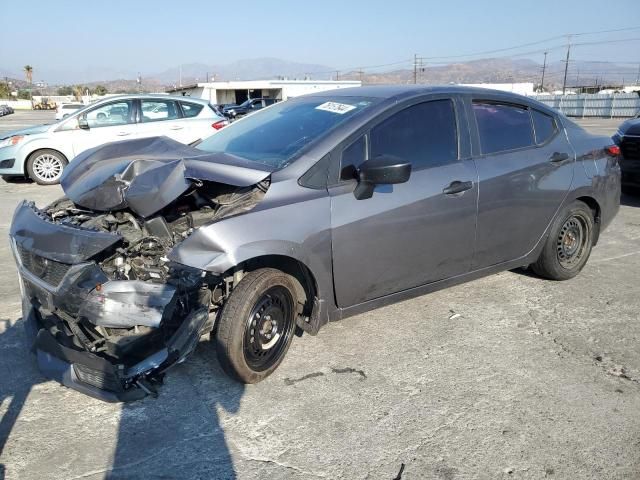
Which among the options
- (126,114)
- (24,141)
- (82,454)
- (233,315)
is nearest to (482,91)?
(233,315)

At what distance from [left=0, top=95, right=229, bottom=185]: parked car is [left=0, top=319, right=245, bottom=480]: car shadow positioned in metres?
7.13

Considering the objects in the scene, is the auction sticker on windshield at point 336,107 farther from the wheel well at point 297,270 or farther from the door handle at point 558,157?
the door handle at point 558,157

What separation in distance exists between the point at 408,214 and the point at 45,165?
873cm

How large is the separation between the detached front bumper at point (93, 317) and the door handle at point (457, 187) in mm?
1804

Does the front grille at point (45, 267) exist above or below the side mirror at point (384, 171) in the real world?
below

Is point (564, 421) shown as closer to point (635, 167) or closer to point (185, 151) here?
point (185, 151)

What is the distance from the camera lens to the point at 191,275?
2900mm

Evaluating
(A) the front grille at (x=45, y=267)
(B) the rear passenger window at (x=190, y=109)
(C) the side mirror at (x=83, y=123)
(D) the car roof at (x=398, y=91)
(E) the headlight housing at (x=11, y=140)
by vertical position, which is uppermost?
(D) the car roof at (x=398, y=91)

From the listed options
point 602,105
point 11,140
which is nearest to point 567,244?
point 11,140

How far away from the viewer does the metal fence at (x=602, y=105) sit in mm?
35900

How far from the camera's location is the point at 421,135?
12.2ft

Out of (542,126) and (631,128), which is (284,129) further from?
(631,128)

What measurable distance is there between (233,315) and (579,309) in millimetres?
2952

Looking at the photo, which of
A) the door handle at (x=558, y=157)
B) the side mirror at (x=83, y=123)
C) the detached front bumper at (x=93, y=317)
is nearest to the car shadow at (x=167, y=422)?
the detached front bumper at (x=93, y=317)
